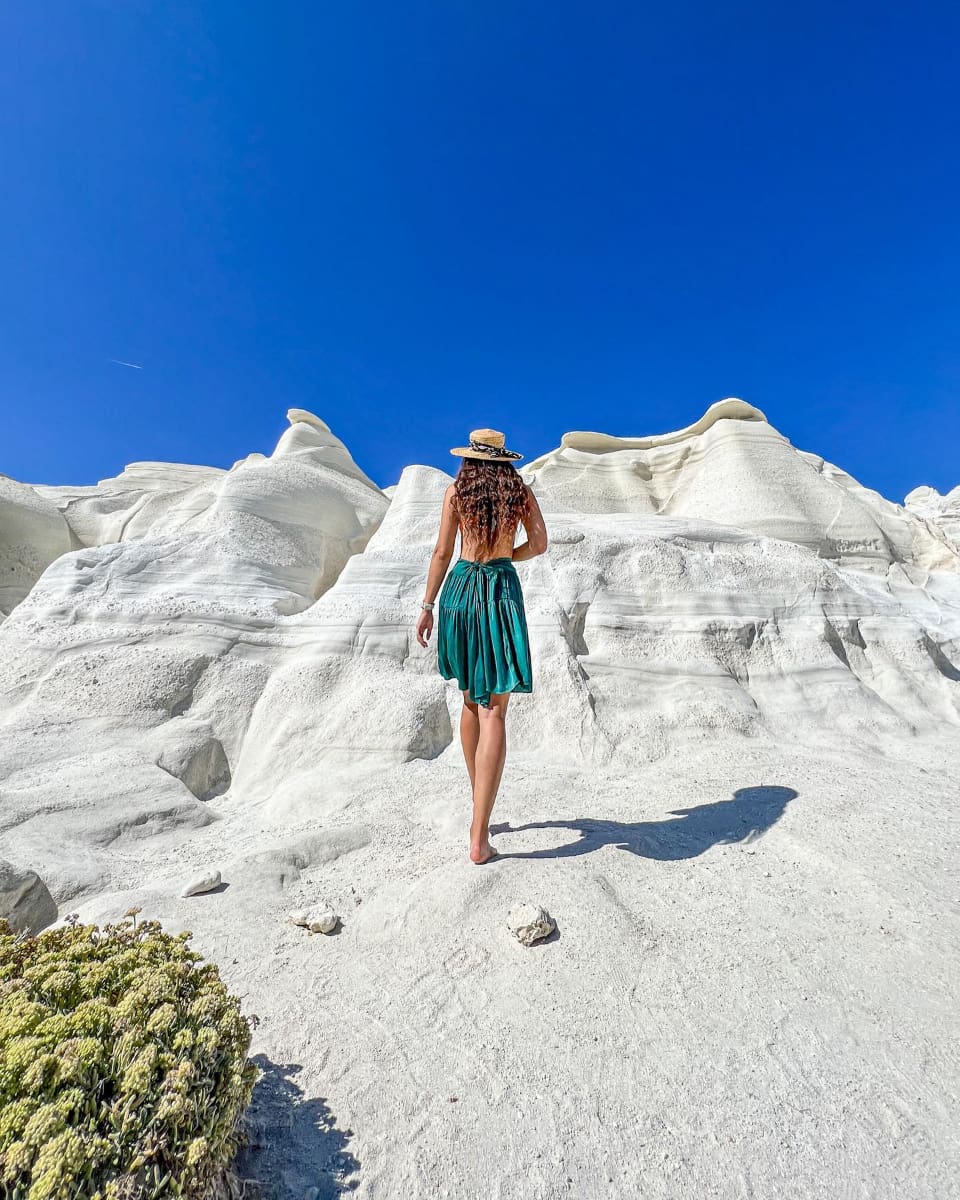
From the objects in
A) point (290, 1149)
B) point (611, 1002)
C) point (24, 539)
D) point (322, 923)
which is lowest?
point (290, 1149)

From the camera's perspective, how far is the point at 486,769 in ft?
10.2

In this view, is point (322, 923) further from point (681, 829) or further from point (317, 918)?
point (681, 829)

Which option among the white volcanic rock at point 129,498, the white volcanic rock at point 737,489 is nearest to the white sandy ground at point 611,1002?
the white volcanic rock at point 737,489

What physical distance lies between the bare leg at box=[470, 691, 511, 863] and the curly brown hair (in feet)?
2.73

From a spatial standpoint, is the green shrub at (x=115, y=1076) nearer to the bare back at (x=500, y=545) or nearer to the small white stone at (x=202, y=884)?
the small white stone at (x=202, y=884)

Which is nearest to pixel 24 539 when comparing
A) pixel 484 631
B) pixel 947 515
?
pixel 484 631

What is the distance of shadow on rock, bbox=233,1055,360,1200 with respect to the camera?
1.44 m

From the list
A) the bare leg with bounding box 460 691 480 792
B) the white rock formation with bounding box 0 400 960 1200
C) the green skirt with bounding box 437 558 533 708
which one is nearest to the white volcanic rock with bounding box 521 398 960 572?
the white rock formation with bounding box 0 400 960 1200

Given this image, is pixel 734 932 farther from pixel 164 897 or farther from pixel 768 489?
pixel 768 489

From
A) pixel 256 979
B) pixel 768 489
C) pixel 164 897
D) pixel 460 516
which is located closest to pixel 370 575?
pixel 460 516

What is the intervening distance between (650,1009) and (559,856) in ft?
3.17

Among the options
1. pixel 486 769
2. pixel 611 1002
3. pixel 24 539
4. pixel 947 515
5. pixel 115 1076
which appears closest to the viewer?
pixel 115 1076

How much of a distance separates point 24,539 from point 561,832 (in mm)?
15851

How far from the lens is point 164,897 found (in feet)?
9.25
